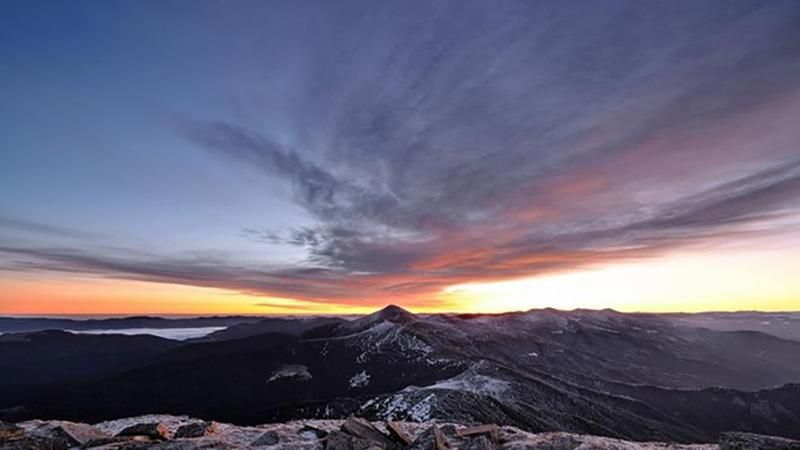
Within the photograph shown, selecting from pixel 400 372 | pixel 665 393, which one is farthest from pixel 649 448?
A: pixel 665 393

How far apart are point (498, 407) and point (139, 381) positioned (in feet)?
535

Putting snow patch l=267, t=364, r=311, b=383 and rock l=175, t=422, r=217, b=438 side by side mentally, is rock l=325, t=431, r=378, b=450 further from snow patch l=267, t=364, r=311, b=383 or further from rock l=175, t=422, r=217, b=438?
snow patch l=267, t=364, r=311, b=383

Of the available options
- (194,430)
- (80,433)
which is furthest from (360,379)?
(80,433)

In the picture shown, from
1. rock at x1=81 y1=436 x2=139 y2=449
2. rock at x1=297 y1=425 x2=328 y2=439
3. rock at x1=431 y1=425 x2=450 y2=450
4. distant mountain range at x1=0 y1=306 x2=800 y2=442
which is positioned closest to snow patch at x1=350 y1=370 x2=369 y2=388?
distant mountain range at x1=0 y1=306 x2=800 y2=442

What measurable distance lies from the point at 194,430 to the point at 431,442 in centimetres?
1425

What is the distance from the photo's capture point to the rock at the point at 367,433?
21969 millimetres

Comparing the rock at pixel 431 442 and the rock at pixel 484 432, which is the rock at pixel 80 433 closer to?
the rock at pixel 431 442

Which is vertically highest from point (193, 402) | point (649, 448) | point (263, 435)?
point (263, 435)

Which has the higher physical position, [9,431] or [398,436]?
[9,431]

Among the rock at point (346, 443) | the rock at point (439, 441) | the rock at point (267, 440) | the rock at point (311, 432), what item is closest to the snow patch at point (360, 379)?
the rock at point (311, 432)

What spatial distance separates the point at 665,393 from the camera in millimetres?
173750

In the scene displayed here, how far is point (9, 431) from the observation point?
2130 cm

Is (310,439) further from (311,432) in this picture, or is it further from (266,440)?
(266,440)

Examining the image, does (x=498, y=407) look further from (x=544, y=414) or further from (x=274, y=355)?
(x=274, y=355)
